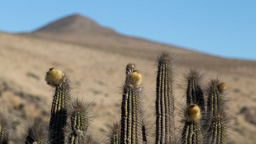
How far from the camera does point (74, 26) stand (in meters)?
153

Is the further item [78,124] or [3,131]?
[3,131]

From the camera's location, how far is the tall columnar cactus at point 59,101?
745cm

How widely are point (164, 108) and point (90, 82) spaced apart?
31307mm

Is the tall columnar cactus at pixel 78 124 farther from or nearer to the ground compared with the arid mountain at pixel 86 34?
nearer to the ground

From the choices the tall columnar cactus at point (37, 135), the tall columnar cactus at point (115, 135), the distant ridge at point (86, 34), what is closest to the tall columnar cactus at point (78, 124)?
the tall columnar cactus at point (37, 135)

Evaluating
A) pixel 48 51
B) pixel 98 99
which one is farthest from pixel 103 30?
pixel 98 99

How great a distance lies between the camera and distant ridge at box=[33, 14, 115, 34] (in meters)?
147

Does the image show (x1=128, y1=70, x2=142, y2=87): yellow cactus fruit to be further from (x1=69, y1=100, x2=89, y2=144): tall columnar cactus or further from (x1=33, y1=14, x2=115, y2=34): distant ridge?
(x1=33, y1=14, x2=115, y2=34): distant ridge

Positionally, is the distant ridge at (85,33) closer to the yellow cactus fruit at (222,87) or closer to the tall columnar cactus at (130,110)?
the yellow cactus fruit at (222,87)

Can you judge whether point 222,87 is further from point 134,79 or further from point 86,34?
point 86,34

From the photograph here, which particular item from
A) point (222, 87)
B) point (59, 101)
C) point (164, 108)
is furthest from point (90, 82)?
point (59, 101)

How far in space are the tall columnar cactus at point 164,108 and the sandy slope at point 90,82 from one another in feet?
3.49

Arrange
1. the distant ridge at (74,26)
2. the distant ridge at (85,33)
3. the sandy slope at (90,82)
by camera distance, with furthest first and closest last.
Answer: the distant ridge at (74,26)
the distant ridge at (85,33)
the sandy slope at (90,82)

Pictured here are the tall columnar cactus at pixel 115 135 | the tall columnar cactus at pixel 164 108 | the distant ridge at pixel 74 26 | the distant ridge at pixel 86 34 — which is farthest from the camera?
the distant ridge at pixel 74 26
